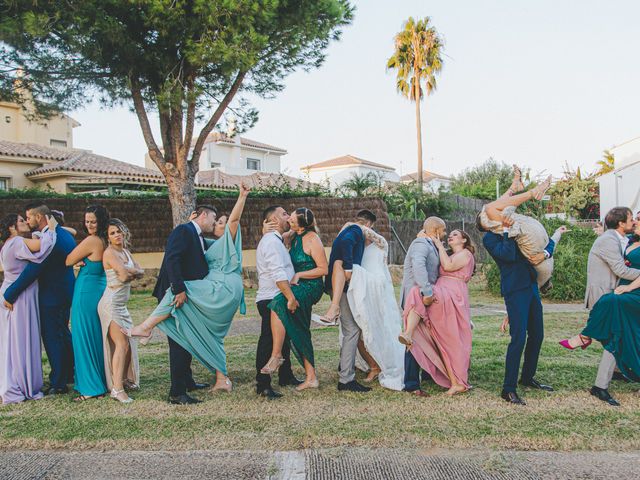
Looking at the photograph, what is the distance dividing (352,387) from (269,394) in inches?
35.6

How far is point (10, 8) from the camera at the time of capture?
12.4m

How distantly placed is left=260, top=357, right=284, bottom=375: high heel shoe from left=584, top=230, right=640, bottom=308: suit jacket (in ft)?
12.0

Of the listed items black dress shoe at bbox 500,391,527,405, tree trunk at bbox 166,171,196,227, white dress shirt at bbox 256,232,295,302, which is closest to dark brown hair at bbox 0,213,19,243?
white dress shirt at bbox 256,232,295,302

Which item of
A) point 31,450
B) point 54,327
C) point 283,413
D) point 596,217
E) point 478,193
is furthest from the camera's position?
point 596,217

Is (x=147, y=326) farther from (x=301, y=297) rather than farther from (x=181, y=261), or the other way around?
(x=301, y=297)

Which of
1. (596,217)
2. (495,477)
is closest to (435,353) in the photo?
(495,477)

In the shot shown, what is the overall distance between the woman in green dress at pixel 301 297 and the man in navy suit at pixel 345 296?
170 millimetres

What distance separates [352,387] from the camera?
245 inches

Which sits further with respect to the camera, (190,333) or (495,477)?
(190,333)

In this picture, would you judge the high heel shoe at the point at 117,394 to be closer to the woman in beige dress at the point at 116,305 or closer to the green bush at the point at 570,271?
the woman in beige dress at the point at 116,305

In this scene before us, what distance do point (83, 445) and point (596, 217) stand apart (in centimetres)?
3979

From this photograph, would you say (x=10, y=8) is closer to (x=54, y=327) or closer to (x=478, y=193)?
(x=54, y=327)

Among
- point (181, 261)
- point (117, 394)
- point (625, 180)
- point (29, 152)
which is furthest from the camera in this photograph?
point (29, 152)

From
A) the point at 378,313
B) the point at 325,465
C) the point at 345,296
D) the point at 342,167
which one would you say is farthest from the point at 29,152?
the point at 342,167
